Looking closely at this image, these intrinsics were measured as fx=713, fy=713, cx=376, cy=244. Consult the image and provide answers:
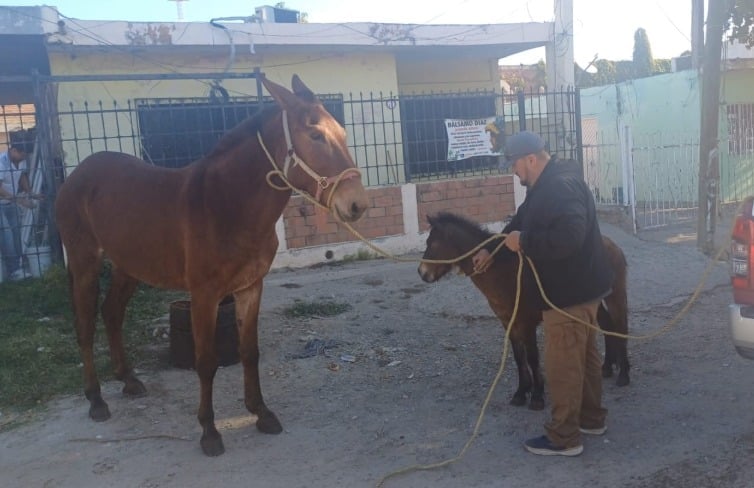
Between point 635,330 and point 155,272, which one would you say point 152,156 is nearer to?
→ point 155,272

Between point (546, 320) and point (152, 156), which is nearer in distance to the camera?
Answer: point (546, 320)

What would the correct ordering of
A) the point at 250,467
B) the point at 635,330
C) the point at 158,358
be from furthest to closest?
the point at 635,330, the point at 158,358, the point at 250,467

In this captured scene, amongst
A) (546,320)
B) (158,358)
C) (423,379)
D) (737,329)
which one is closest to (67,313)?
(158,358)

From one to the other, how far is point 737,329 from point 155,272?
3.67 m

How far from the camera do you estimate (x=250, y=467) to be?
4.27 m

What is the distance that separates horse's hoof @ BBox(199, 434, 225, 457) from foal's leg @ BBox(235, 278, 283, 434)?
37 cm

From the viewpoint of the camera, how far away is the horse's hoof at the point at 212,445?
4.42 meters

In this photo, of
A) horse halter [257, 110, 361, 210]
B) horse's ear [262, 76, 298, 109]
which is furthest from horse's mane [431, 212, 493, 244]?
horse's ear [262, 76, 298, 109]

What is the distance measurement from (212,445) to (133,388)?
4.51 ft

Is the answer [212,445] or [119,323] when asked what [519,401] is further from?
[119,323]

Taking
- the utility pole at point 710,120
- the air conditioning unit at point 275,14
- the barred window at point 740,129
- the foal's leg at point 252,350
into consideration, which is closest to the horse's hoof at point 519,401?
the foal's leg at point 252,350

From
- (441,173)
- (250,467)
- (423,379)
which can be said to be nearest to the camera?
(250,467)

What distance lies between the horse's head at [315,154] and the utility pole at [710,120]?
7.22 meters

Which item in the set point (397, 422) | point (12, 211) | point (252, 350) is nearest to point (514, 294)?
point (397, 422)
